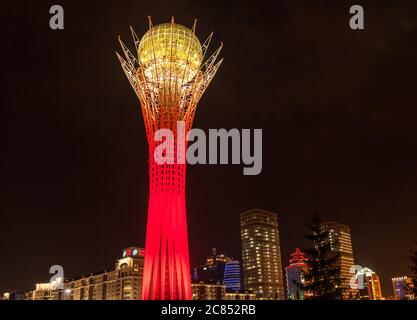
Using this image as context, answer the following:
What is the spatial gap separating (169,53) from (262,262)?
166866mm

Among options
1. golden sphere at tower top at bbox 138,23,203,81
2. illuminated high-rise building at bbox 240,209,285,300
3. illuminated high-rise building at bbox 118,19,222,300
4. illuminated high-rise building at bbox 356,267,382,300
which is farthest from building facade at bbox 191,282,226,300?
golden sphere at tower top at bbox 138,23,203,81

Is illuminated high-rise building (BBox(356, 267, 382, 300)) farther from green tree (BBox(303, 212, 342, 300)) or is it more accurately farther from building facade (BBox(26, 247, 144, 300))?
green tree (BBox(303, 212, 342, 300))

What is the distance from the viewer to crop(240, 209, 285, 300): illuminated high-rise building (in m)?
182

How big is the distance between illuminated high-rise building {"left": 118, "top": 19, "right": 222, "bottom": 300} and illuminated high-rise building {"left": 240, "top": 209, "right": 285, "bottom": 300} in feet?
505

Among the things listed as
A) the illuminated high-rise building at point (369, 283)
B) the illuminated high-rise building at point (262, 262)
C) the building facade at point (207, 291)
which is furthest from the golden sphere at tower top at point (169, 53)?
the illuminated high-rise building at point (262, 262)

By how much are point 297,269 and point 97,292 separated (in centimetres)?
7959

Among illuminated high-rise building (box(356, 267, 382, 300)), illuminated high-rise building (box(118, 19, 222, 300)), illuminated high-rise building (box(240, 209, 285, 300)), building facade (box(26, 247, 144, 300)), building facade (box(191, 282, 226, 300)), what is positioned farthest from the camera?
illuminated high-rise building (box(240, 209, 285, 300))

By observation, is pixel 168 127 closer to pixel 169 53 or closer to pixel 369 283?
pixel 169 53

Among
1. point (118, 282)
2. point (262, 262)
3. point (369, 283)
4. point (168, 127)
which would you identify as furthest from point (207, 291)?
point (168, 127)

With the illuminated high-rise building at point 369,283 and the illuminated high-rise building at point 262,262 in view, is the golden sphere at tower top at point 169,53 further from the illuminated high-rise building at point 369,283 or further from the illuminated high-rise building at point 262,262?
the illuminated high-rise building at point 262,262

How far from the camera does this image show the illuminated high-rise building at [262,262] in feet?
597

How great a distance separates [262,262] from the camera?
18912 centimetres

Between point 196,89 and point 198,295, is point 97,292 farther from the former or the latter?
point 196,89
